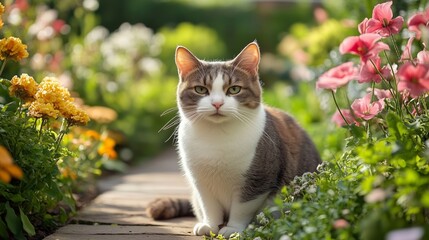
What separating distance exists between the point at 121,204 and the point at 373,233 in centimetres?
276

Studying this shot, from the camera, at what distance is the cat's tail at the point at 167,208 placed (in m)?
3.93

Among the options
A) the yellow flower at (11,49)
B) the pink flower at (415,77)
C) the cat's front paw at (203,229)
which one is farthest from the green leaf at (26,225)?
the pink flower at (415,77)

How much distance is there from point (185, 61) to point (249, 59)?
1.20ft

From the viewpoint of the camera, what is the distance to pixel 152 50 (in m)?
9.76

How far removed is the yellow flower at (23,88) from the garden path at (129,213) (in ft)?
2.35

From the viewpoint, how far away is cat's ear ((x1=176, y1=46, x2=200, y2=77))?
368 centimetres

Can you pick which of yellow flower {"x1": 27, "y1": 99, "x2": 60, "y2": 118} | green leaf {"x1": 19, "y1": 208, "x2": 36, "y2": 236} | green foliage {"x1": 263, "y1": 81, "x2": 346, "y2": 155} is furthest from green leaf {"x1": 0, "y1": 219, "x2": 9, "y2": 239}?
green foliage {"x1": 263, "y1": 81, "x2": 346, "y2": 155}

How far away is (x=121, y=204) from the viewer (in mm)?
4539

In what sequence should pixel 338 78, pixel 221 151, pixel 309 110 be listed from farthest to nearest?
pixel 309 110 < pixel 221 151 < pixel 338 78

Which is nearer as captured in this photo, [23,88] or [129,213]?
[23,88]

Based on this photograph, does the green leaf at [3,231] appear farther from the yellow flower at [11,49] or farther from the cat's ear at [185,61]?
the cat's ear at [185,61]

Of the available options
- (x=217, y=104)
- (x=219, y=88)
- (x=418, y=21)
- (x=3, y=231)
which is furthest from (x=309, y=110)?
(x=3, y=231)

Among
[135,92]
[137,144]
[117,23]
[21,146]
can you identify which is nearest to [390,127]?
[21,146]

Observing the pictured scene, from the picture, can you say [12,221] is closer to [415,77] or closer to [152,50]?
[415,77]
